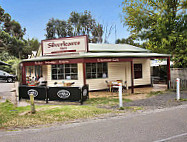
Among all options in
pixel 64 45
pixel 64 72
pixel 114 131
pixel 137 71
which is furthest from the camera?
pixel 137 71

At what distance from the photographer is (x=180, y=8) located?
53.4 ft

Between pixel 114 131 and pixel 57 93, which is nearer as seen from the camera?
pixel 114 131

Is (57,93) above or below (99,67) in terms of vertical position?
below

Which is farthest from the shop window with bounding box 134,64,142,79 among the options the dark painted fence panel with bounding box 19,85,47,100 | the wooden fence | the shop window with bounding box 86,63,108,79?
the dark painted fence panel with bounding box 19,85,47,100

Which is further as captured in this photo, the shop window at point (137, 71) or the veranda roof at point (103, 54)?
the shop window at point (137, 71)

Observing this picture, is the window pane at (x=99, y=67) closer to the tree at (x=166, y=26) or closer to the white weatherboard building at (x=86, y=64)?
the white weatherboard building at (x=86, y=64)

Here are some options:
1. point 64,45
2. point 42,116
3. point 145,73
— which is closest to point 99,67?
point 64,45

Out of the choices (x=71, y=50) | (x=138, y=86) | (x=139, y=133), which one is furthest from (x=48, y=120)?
(x=138, y=86)

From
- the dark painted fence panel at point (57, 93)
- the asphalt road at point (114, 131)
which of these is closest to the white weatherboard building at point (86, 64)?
the dark painted fence panel at point (57, 93)

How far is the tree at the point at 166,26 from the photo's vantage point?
15.1 metres

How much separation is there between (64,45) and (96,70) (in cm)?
325

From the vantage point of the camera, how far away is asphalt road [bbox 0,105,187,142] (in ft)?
15.4

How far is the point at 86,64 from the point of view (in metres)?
14.6

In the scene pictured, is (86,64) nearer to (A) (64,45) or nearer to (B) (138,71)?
(A) (64,45)
